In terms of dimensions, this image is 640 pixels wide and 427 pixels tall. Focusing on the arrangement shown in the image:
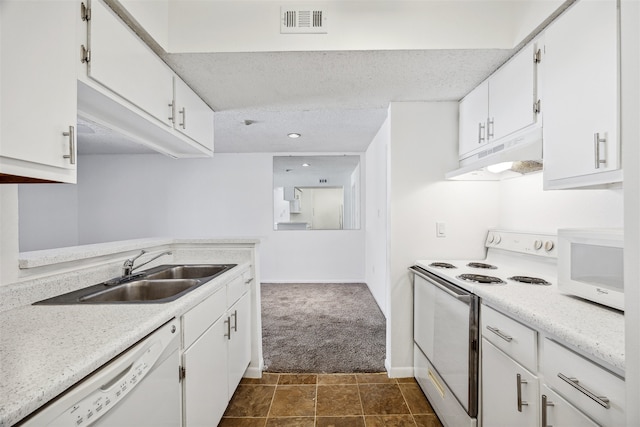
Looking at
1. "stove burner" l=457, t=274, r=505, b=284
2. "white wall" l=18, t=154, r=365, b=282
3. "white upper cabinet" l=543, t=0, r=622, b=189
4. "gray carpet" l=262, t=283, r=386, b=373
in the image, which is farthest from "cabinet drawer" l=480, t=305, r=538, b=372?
"white wall" l=18, t=154, r=365, b=282

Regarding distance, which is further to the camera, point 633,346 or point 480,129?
point 480,129

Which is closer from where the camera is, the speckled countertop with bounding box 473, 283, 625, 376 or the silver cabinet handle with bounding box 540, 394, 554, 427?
the speckled countertop with bounding box 473, 283, 625, 376

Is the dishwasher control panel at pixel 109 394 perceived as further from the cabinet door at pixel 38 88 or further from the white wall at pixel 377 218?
the white wall at pixel 377 218

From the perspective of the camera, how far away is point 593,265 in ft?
3.71

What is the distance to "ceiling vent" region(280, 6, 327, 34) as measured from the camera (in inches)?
61.7

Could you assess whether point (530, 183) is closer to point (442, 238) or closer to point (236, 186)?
point (442, 238)

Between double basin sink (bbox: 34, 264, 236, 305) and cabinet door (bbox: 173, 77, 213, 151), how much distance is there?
36.6 inches

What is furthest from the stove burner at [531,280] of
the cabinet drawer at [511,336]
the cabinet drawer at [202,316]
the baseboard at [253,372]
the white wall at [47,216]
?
the white wall at [47,216]

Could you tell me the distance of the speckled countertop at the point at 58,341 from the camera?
61cm

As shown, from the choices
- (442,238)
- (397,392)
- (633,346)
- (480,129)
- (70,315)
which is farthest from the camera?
(442,238)

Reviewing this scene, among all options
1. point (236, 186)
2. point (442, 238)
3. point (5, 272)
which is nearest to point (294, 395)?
point (442, 238)

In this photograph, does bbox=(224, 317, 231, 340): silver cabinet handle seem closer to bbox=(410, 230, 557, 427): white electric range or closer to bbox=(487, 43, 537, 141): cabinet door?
bbox=(410, 230, 557, 427): white electric range

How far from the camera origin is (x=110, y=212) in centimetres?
535

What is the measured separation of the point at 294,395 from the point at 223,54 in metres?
2.25
